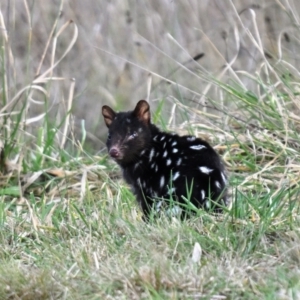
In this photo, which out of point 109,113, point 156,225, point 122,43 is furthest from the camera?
point 122,43

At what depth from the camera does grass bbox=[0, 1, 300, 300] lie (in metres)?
3.81

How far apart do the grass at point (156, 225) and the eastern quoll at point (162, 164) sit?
0.42 feet

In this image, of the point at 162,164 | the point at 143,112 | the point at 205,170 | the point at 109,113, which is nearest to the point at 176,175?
the point at 205,170

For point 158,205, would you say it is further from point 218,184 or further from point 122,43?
point 122,43

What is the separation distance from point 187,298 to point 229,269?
305mm

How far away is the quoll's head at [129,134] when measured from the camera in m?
5.69

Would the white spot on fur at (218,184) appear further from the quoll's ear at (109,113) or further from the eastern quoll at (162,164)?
the quoll's ear at (109,113)

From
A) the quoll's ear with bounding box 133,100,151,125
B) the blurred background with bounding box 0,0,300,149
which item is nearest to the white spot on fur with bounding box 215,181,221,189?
the quoll's ear with bounding box 133,100,151,125

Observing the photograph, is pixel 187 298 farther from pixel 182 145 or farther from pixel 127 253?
pixel 182 145

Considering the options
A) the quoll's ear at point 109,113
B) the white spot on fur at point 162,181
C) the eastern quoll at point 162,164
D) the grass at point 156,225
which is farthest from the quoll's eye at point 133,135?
the white spot on fur at point 162,181

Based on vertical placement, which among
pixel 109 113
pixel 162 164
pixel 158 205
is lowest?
pixel 158 205

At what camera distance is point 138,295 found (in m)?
3.77

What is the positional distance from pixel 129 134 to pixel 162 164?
1.35ft

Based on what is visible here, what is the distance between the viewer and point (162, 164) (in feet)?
17.8
